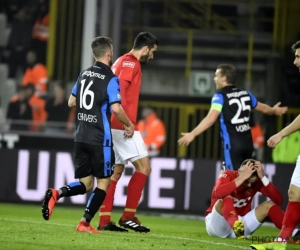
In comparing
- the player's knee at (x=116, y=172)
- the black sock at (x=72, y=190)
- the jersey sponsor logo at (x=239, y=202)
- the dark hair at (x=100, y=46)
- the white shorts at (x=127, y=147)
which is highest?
the dark hair at (x=100, y=46)

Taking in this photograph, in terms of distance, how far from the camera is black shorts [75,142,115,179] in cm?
889

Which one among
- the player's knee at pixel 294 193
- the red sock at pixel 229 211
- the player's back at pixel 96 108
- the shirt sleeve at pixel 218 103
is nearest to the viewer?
the player's knee at pixel 294 193

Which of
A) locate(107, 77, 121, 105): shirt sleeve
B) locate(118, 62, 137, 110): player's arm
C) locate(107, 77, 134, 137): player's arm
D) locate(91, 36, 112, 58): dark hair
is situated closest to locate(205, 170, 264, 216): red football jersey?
locate(118, 62, 137, 110): player's arm

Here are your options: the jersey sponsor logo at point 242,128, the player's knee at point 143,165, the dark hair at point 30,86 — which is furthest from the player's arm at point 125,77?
the dark hair at point 30,86

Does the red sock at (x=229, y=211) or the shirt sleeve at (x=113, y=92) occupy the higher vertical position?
the shirt sleeve at (x=113, y=92)

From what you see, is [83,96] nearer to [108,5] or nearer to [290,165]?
[290,165]

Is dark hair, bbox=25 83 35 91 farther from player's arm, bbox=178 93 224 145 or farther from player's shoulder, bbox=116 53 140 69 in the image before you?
player's shoulder, bbox=116 53 140 69

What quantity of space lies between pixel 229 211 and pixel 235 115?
1.87 m

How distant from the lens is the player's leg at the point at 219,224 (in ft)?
31.6

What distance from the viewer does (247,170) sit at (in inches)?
374

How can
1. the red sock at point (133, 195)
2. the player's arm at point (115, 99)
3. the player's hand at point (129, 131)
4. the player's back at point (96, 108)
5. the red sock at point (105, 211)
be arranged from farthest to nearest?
1. the red sock at point (133, 195)
2. the red sock at point (105, 211)
3. the player's hand at point (129, 131)
4. the player's back at point (96, 108)
5. the player's arm at point (115, 99)

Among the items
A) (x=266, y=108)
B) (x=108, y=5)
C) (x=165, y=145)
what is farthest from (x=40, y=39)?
(x=266, y=108)

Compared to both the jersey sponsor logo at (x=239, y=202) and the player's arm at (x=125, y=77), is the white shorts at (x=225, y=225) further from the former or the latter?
the player's arm at (x=125, y=77)

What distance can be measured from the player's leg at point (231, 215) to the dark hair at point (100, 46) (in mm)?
1912
